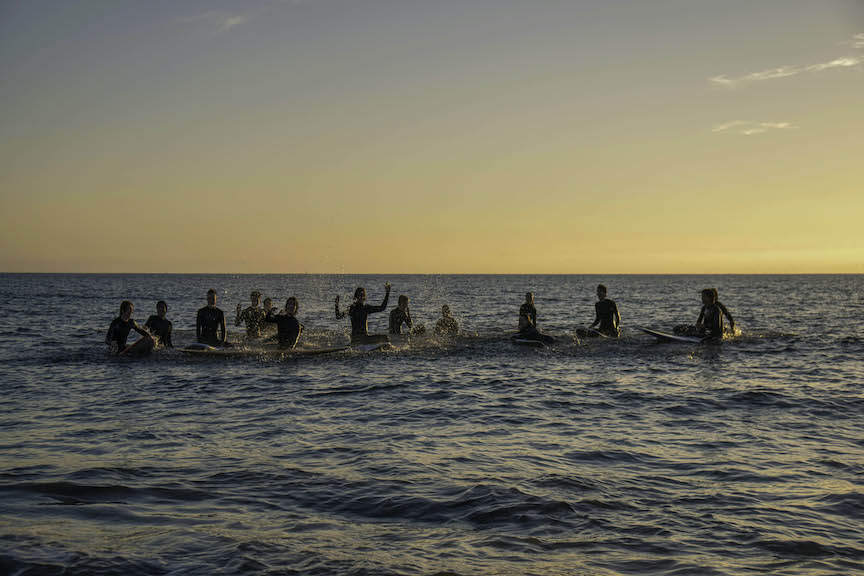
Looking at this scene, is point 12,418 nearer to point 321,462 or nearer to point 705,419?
point 321,462

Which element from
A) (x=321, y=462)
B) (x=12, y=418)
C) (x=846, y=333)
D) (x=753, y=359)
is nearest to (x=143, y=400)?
(x=12, y=418)

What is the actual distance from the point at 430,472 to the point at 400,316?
15.4 meters

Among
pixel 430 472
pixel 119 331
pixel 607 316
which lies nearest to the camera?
pixel 430 472

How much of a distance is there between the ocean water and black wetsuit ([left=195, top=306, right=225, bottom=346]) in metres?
2.71

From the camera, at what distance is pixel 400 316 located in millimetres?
23734

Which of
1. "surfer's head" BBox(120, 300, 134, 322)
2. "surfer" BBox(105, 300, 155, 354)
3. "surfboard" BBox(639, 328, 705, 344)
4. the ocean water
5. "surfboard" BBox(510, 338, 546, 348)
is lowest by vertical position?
the ocean water

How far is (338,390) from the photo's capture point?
14828 mm

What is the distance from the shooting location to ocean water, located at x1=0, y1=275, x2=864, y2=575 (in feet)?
19.6

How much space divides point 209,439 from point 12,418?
4279 mm

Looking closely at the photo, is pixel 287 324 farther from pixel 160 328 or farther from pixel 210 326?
pixel 160 328

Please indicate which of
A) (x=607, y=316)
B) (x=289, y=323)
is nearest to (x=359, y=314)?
(x=289, y=323)

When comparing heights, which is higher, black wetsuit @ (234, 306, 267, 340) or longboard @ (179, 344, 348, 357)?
black wetsuit @ (234, 306, 267, 340)

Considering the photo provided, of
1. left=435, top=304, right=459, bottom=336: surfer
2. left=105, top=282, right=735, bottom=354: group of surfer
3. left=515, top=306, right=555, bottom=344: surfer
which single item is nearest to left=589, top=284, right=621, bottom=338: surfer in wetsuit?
left=105, top=282, right=735, bottom=354: group of surfer

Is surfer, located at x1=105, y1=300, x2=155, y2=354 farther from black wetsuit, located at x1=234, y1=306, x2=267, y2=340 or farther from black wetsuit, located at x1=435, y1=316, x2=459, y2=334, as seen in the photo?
black wetsuit, located at x1=435, y1=316, x2=459, y2=334
